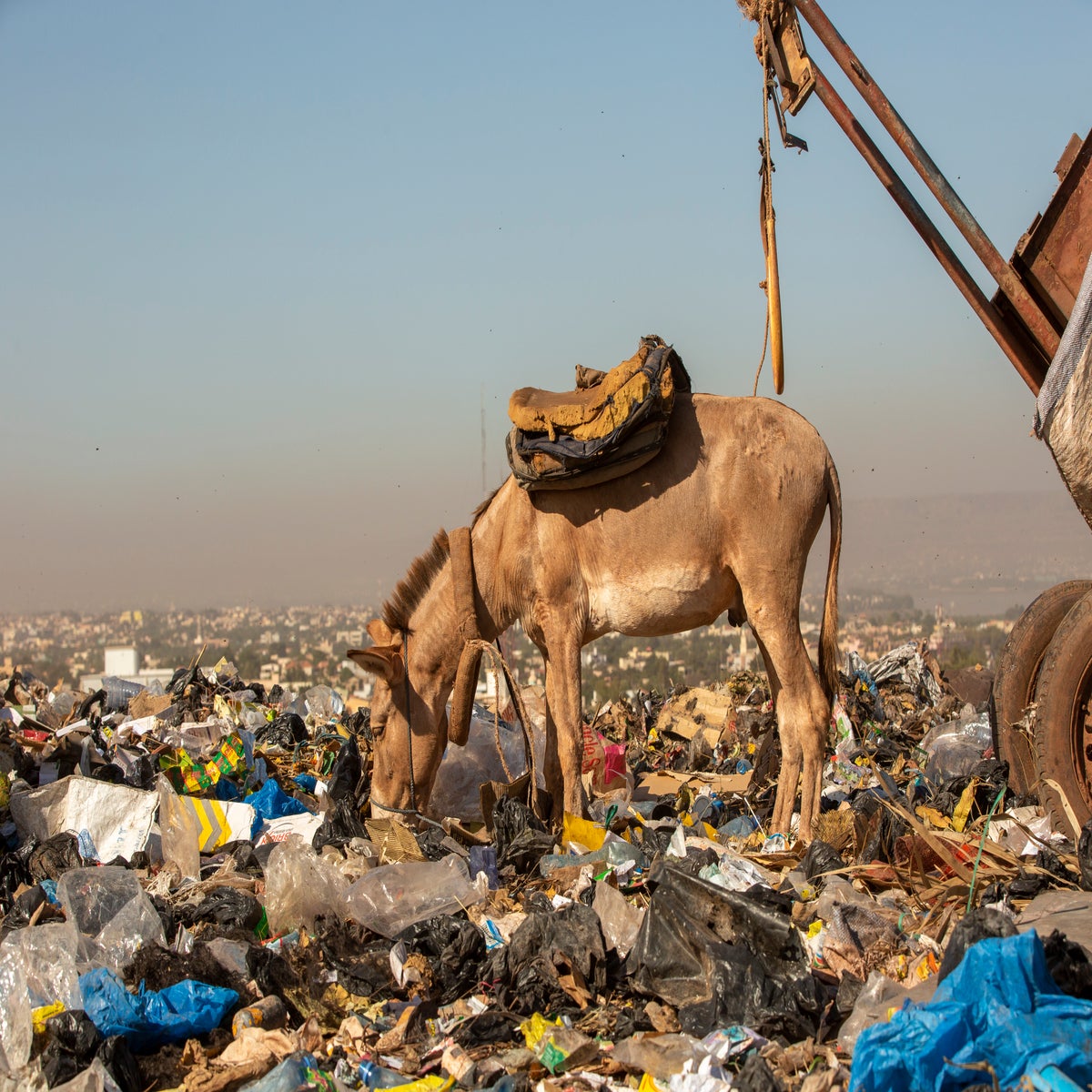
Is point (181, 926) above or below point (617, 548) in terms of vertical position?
below

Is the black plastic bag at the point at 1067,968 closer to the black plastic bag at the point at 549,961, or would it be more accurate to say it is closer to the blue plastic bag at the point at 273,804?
the black plastic bag at the point at 549,961

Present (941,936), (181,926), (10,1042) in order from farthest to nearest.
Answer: (181,926)
(941,936)
(10,1042)

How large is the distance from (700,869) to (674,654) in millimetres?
29177

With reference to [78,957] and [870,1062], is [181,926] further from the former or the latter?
[870,1062]

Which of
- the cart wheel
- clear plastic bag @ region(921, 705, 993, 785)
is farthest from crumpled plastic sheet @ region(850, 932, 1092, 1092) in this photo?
clear plastic bag @ region(921, 705, 993, 785)

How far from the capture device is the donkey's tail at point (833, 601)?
6.32 metres

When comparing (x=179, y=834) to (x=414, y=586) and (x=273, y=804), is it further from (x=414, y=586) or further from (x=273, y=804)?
(x=414, y=586)

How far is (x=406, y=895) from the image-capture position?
4.88m

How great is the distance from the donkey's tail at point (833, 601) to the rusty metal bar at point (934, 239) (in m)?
1.23

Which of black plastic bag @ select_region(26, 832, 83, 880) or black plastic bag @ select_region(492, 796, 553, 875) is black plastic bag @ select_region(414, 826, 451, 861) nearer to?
black plastic bag @ select_region(492, 796, 553, 875)

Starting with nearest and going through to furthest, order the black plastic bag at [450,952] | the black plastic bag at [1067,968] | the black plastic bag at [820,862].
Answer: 1. the black plastic bag at [1067,968]
2. the black plastic bag at [450,952]
3. the black plastic bag at [820,862]

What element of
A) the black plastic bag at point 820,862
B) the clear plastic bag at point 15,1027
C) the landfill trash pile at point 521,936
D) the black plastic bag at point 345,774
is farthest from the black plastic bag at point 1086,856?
the black plastic bag at point 345,774

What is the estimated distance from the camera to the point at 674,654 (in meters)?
33.8

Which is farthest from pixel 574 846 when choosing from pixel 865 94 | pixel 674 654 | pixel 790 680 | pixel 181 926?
pixel 674 654
